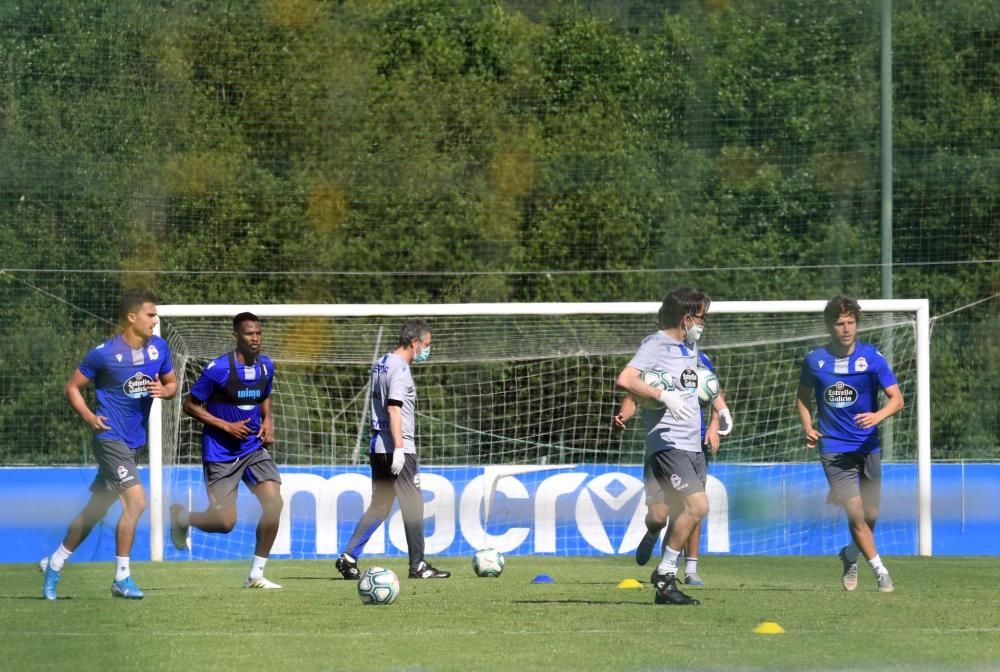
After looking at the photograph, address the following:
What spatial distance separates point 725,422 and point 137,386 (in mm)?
4248

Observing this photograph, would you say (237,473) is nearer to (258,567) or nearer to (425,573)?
(258,567)

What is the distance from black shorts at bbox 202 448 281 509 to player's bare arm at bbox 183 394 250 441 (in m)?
0.18

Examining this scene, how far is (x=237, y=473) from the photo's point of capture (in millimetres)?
10781

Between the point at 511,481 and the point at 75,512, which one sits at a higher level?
the point at 75,512

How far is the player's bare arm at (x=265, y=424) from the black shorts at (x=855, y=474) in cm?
376

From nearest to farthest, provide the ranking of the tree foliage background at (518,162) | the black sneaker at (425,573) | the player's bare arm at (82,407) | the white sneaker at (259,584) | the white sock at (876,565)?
the player's bare arm at (82,407)
the white sock at (876,565)
the white sneaker at (259,584)
the black sneaker at (425,573)
the tree foliage background at (518,162)

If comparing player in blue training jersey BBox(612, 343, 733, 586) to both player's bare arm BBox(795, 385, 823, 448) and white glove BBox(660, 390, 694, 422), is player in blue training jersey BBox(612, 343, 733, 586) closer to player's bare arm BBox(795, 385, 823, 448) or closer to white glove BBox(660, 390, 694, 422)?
white glove BBox(660, 390, 694, 422)

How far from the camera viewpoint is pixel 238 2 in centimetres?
2531

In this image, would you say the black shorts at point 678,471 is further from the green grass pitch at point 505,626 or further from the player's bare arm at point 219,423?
the player's bare arm at point 219,423

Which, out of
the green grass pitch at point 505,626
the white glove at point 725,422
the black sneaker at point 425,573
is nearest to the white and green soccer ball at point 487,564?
the green grass pitch at point 505,626

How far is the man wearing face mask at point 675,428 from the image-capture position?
8.95m

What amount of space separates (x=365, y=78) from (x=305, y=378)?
808 cm

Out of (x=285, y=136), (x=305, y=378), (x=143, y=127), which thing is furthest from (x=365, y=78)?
(x=305, y=378)

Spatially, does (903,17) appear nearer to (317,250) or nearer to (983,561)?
(317,250)
